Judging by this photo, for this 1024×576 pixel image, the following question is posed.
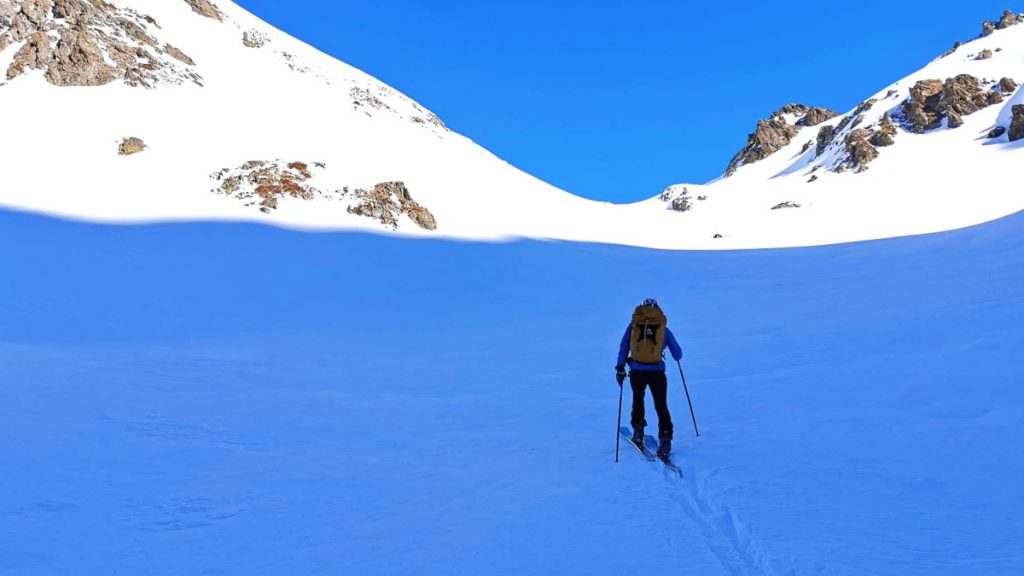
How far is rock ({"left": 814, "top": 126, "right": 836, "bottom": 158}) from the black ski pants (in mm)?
73412

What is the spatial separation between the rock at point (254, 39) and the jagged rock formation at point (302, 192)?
29005 millimetres

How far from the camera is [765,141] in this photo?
95.1 m

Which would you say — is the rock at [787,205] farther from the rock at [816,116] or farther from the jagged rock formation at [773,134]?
the rock at [816,116]

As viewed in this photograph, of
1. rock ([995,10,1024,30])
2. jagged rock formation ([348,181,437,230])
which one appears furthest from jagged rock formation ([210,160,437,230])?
rock ([995,10,1024,30])

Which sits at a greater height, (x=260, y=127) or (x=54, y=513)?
(x=260, y=127)

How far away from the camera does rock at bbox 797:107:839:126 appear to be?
9731cm

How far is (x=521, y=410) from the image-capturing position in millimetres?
9906

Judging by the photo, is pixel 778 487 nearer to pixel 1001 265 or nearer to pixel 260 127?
pixel 1001 265

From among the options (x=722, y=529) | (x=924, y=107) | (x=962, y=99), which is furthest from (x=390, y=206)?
(x=962, y=99)

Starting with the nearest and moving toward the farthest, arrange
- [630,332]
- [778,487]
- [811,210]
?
[778,487] < [630,332] < [811,210]

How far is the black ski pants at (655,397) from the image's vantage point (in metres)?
7.22

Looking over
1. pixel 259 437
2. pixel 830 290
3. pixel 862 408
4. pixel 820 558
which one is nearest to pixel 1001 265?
pixel 830 290

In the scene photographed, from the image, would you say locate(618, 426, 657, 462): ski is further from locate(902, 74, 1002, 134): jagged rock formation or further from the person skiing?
locate(902, 74, 1002, 134): jagged rock formation

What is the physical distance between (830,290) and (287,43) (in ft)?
198
